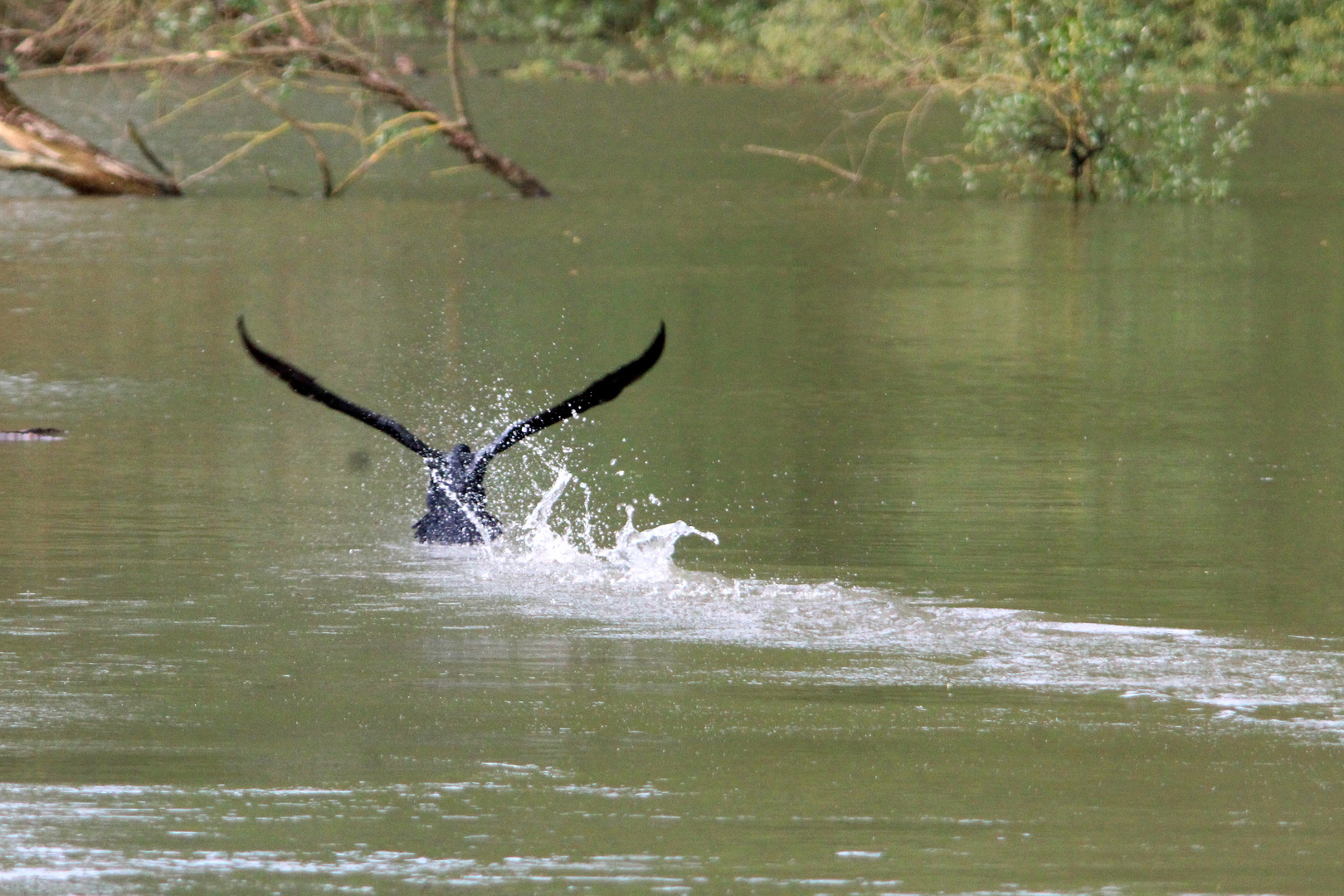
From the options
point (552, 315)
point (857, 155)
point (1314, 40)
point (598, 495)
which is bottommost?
point (598, 495)

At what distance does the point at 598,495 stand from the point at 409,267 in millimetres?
7928

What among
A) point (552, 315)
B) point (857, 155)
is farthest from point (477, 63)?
point (552, 315)

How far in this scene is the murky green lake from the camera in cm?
475

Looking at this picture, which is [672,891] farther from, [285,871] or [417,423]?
[417,423]

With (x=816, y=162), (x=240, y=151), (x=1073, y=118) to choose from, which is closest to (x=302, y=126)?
(x=240, y=151)

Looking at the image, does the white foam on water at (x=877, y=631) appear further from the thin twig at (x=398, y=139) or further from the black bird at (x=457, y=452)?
the thin twig at (x=398, y=139)

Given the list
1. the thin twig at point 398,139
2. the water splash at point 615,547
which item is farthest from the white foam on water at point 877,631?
the thin twig at point 398,139

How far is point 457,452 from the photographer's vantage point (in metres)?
7.56

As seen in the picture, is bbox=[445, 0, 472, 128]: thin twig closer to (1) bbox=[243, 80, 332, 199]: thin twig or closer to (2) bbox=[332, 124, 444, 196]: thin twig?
(2) bbox=[332, 124, 444, 196]: thin twig

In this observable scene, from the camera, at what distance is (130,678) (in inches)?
236

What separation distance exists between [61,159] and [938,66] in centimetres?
902

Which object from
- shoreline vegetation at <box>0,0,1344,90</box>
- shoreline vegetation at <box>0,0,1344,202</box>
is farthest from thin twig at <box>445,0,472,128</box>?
shoreline vegetation at <box>0,0,1344,90</box>

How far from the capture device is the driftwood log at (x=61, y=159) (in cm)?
2023

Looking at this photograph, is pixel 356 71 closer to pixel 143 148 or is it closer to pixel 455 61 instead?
pixel 455 61
